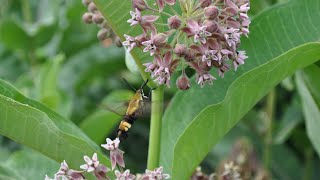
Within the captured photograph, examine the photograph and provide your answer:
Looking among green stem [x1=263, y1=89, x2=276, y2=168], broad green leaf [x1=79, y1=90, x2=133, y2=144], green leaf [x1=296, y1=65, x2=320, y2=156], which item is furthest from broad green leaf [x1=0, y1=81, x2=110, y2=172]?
green stem [x1=263, y1=89, x2=276, y2=168]

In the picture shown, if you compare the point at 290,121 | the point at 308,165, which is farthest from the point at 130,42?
the point at 308,165

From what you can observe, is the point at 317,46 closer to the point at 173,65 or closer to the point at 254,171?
the point at 173,65

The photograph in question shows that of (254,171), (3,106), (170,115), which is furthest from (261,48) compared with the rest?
(3,106)

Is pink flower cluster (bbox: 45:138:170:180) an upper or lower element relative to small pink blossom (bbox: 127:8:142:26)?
lower

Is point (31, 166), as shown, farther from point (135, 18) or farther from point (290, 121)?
point (290, 121)

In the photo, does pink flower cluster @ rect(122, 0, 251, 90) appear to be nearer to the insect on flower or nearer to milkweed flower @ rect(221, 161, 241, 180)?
the insect on flower

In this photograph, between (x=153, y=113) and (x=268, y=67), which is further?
(x=153, y=113)
